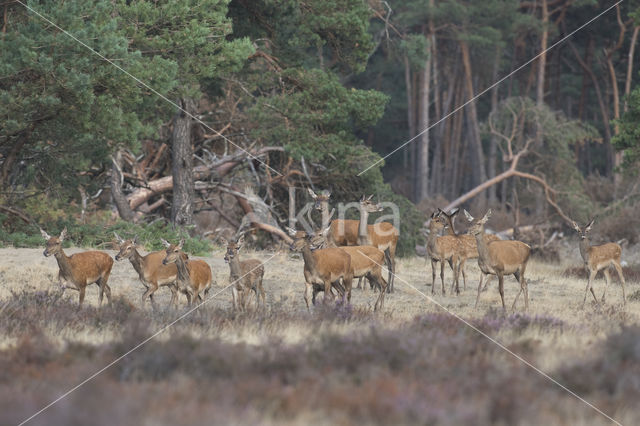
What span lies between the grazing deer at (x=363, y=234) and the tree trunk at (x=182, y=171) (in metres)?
6.19

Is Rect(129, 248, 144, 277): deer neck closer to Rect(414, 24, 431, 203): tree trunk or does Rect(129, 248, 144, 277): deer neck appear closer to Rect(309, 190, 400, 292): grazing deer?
Rect(309, 190, 400, 292): grazing deer

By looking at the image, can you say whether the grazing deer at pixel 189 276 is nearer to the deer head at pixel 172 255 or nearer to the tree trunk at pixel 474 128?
the deer head at pixel 172 255

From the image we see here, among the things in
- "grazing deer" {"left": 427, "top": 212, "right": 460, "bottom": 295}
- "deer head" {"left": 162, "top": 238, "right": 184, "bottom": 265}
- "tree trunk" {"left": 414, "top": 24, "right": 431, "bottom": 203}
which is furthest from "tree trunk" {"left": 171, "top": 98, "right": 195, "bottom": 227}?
"tree trunk" {"left": 414, "top": 24, "right": 431, "bottom": 203}

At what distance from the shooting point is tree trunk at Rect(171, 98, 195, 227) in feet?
69.7

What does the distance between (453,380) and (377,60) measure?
42.8 metres

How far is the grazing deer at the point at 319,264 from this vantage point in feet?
37.6

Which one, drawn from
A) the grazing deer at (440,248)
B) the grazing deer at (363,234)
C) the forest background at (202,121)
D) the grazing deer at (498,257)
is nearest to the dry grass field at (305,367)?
the grazing deer at (498,257)

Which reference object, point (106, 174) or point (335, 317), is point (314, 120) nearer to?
point (106, 174)

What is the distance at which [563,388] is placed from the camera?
6488mm

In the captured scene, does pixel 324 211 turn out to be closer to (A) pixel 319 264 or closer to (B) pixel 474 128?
(A) pixel 319 264

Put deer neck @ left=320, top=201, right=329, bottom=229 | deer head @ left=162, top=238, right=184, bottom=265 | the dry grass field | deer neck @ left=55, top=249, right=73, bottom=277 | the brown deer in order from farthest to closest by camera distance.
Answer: deer neck @ left=320, top=201, right=329, bottom=229 < the brown deer < deer neck @ left=55, top=249, right=73, bottom=277 < deer head @ left=162, top=238, right=184, bottom=265 < the dry grass field

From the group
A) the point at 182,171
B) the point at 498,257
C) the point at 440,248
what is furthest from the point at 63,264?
the point at 182,171

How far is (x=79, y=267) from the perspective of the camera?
11516mm

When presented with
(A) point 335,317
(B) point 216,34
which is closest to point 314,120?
(B) point 216,34
